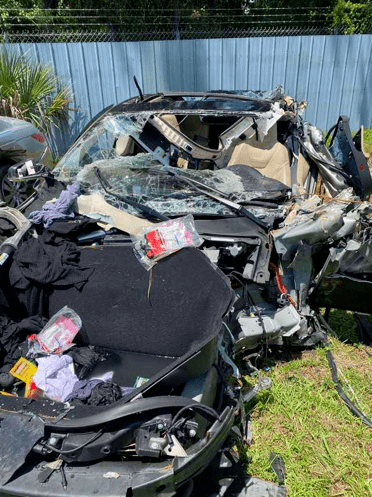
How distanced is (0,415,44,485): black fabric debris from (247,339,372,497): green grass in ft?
4.24

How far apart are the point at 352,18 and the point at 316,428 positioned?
9.73 meters

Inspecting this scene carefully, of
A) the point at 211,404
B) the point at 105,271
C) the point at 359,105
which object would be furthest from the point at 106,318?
the point at 359,105

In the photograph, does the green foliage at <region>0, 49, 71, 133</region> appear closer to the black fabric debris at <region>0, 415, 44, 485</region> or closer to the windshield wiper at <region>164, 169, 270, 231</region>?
the windshield wiper at <region>164, 169, 270, 231</region>

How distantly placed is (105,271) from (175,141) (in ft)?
5.83

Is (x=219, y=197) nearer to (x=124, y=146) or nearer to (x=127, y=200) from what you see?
(x=127, y=200)

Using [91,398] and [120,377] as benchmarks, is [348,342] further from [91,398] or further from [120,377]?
[91,398]

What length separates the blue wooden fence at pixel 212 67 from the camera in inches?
317

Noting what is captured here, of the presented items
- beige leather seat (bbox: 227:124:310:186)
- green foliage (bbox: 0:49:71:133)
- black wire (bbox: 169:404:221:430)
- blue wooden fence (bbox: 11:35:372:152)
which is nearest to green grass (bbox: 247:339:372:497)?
black wire (bbox: 169:404:221:430)

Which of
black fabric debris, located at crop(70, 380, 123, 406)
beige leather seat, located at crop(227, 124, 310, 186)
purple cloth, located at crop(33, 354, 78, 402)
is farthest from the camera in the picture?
beige leather seat, located at crop(227, 124, 310, 186)

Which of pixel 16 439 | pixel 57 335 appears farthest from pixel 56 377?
pixel 16 439

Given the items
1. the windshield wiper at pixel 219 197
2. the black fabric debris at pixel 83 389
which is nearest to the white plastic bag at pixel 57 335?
the black fabric debris at pixel 83 389

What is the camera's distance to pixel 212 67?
8414mm

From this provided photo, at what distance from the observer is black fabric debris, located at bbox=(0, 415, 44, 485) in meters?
1.57

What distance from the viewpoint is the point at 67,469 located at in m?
1.61
